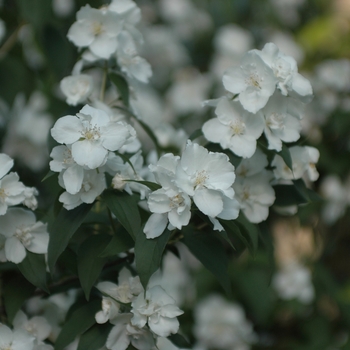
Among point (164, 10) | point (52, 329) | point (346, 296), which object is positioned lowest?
point (346, 296)

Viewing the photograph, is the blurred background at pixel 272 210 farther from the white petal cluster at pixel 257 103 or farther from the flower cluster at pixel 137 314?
the flower cluster at pixel 137 314


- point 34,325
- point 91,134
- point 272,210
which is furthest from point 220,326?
point 91,134

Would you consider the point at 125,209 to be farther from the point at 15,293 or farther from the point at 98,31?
the point at 98,31

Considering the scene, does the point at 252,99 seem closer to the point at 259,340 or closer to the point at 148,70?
the point at 148,70

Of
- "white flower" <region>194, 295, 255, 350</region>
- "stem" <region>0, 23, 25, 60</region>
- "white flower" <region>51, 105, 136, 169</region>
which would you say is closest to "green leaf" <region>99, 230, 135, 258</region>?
"white flower" <region>51, 105, 136, 169</region>

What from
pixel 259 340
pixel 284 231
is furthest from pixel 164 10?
pixel 259 340
